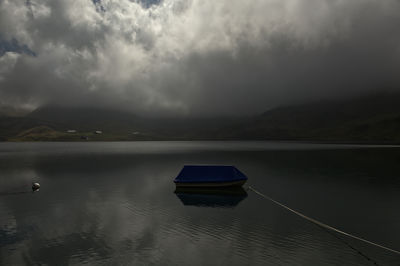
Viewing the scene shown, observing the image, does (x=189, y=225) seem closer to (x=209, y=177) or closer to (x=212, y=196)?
(x=212, y=196)

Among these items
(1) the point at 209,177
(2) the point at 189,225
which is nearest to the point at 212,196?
(1) the point at 209,177

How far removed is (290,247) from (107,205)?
84.6 ft

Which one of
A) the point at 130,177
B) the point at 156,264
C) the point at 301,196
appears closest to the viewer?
the point at 156,264

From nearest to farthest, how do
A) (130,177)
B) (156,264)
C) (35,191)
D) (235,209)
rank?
(156,264) → (235,209) → (35,191) → (130,177)

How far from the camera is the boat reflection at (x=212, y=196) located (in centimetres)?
3844

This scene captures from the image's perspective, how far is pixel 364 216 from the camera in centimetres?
3152

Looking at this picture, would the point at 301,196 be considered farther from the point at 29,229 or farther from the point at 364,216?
the point at 29,229

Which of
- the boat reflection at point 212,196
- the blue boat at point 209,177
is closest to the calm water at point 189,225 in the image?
the boat reflection at point 212,196

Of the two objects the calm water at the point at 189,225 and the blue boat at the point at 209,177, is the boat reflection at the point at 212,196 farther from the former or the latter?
the blue boat at the point at 209,177

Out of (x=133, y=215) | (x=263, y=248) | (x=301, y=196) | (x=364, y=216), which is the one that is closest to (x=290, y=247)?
(x=263, y=248)

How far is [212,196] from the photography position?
4406 centimetres

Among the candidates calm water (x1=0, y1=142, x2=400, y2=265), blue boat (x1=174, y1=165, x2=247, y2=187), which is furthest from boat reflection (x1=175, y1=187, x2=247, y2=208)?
blue boat (x1=174, y1=165, x2=247, y2=187)

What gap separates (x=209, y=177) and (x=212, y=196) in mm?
4798

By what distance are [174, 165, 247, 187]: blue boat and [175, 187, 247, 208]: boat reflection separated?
122cm
